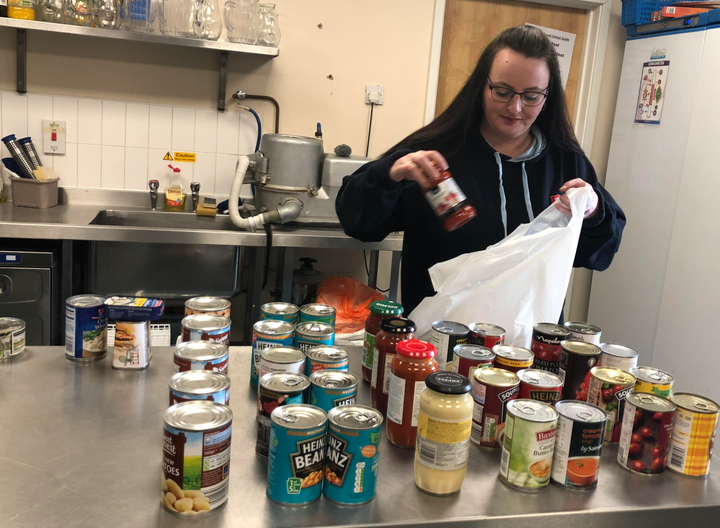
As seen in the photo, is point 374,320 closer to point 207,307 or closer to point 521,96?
point 207,307

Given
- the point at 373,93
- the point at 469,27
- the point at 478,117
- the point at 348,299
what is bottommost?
the point at 348,299

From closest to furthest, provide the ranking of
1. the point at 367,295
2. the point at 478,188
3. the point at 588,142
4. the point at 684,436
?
1. the point at 684,436
2. the point at 478,188
3. the point at 367,295
4. the point at 588,142

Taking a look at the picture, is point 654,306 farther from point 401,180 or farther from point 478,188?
point 401,180

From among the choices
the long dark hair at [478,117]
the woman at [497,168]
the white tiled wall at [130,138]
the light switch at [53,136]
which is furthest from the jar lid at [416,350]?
the light switch at [53,136]

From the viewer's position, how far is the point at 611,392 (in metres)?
1.01

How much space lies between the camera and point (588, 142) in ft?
10.9

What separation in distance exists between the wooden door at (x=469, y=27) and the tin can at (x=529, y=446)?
2.48 metres

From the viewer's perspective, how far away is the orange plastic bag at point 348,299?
8.67 ft

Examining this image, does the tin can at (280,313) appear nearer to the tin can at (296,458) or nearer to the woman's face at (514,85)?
the tin can at (296,458)

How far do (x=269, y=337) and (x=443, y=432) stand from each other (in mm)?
369

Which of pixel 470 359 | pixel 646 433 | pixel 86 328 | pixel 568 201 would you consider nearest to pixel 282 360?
pixel 470 359

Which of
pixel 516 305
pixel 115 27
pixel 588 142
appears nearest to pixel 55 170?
pixel 115 27

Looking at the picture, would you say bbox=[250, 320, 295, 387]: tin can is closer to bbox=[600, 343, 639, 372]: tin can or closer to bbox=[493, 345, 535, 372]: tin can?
bbox=[493, 345, 535, 372]: tin can

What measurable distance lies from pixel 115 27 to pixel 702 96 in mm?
2402
